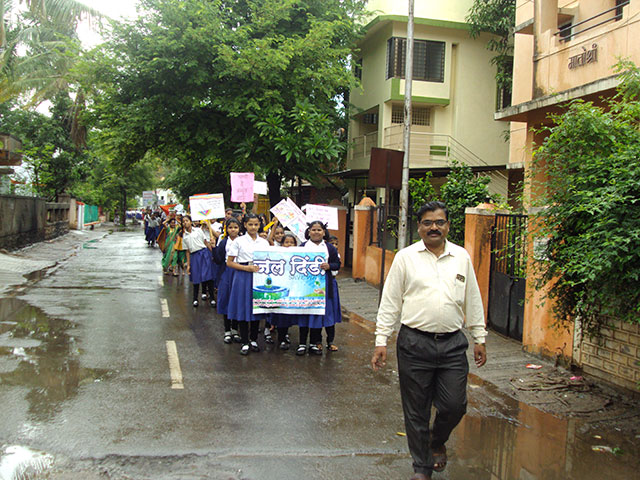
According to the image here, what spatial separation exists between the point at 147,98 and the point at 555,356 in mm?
14934

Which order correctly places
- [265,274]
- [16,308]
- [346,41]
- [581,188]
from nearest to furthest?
[581,188] → [265,274] → [16,308] → [346,41]

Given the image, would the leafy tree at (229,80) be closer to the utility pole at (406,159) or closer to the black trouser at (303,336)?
the utility pole at (406,159)

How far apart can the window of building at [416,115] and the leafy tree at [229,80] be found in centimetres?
263

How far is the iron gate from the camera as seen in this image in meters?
8.83

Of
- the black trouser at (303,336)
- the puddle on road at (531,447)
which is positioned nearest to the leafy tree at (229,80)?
the black trouser at (303,336)

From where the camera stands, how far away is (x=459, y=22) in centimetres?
2095

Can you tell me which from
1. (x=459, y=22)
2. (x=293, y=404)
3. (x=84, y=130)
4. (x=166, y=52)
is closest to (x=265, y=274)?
(x=293, y=404)

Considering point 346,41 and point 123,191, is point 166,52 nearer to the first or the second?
point 346,41

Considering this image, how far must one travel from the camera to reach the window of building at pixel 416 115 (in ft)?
72.4

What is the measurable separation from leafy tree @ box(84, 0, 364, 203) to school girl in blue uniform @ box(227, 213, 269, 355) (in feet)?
30.8

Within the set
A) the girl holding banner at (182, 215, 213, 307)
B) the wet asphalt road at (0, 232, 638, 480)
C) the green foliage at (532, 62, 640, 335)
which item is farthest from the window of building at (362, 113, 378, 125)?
the green foliage at (532, 62, 640, 335)

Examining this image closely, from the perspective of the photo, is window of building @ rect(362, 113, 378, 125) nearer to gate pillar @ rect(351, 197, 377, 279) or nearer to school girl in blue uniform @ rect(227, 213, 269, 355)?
gate pillar @ rect(351, 197, 377, 279)

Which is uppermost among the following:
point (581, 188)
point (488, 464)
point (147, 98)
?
point (147, 98)

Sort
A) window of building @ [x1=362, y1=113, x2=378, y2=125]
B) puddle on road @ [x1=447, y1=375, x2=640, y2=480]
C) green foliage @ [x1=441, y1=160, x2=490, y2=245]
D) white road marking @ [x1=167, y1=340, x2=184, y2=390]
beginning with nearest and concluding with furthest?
puddle on road @ [x1=447, y1=375, x2=640, y2=480] → white road marking @ [x1=167, y1=340, x2=184, y2=390] → green foliage @ [x1=441, y1=160, x2=490, y2=245] → window of building @ [x1=362, y1=113, x2=378, y2=125]
